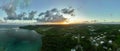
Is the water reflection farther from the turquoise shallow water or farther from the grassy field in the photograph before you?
the grassy field

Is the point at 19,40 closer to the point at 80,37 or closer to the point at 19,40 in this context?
the point at 19,40

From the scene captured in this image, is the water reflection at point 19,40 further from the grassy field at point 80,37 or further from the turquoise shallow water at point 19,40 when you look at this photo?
the grassy field at point 80,37

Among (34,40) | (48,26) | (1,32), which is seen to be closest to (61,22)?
(48,26)

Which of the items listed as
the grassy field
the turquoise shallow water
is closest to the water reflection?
the turquoise shallow water

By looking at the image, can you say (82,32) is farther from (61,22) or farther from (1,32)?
(1,32)

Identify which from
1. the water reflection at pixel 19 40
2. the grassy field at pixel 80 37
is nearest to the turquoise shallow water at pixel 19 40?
the water reflection at pixel 19 40

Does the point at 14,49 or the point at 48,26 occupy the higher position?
the point at 48,26
